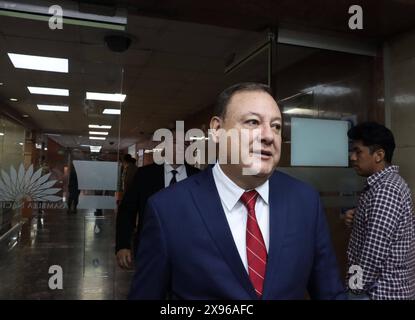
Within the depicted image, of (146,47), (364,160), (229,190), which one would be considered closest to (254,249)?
(229,190)

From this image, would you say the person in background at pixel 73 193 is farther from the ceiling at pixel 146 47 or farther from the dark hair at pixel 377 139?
the dark hair at pixel 377 139

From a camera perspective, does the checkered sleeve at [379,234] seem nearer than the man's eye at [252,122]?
No

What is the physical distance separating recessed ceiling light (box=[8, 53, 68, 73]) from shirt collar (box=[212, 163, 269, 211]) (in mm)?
3426

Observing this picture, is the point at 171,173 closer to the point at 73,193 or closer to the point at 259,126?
the point at 73,193

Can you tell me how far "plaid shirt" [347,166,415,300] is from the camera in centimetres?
172

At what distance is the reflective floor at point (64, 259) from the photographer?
3.49 m

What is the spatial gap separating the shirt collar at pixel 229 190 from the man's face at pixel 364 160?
1.24 m

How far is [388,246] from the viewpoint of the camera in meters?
1.73

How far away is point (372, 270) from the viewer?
1.73 m

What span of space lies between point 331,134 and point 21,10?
286 cm

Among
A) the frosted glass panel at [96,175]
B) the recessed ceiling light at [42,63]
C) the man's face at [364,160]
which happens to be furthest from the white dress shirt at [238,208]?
the recessed ceiling light at [42,63]

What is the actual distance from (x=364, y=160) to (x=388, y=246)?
1.94 ft
